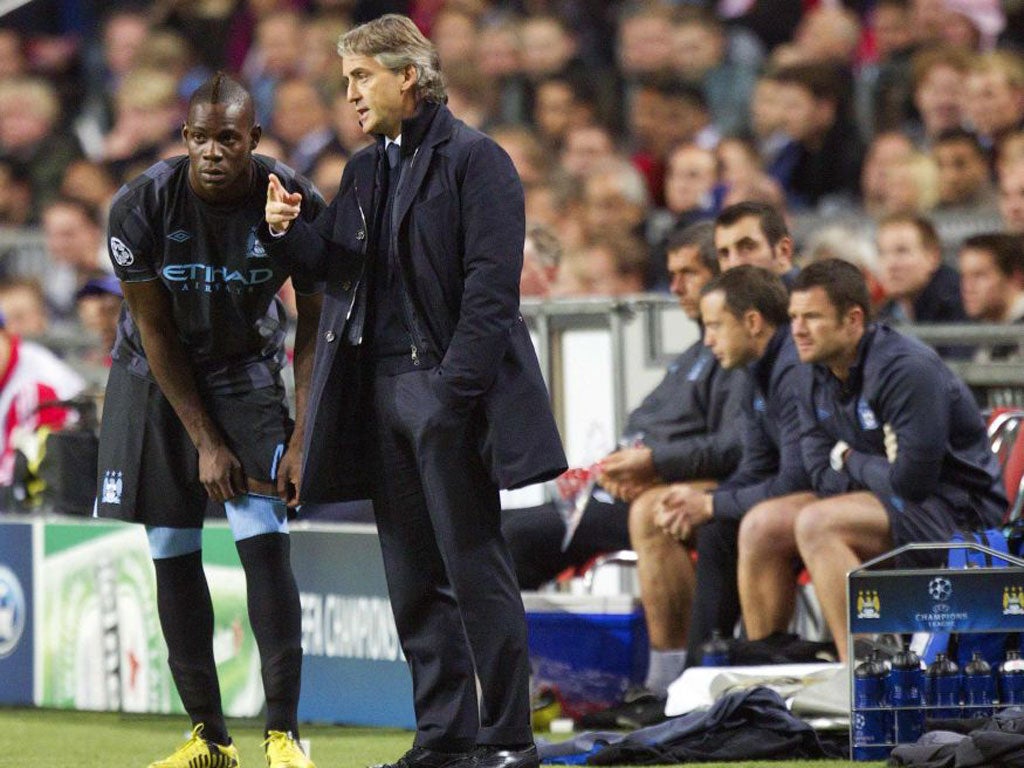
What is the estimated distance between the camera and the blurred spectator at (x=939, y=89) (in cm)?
1018

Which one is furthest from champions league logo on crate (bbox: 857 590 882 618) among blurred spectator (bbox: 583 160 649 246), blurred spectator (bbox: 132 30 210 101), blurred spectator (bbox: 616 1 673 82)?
blurred spectator (bbox: 132 30 210 101)

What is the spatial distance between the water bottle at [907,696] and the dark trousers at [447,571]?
122cm

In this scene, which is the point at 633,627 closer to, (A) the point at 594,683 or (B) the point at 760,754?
(A) the point at 594,683

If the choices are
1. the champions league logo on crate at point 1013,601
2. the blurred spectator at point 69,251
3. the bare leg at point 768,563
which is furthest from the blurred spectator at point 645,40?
the champions league logo on crate at point 1013,601

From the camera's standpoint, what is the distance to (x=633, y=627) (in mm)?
6957

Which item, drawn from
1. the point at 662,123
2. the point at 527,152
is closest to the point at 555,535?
the point at 662,123

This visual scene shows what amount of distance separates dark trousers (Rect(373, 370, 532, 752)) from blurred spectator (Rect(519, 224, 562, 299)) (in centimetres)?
344

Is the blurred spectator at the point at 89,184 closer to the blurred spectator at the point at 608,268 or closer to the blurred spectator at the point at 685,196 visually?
the blurred spectator at the point at 608,268

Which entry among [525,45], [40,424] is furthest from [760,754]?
[525,45]

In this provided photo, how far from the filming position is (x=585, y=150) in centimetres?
1220

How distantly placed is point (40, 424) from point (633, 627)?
3.07 m

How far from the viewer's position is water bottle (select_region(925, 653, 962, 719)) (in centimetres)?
555

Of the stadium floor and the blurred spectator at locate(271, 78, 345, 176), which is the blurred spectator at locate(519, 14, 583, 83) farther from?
the stadium floor

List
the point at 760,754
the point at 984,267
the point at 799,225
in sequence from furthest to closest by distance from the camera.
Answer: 1. the point at 799,225
2. the point at 984,267
3. the point at 760,754
